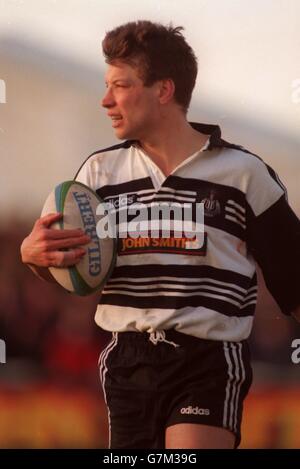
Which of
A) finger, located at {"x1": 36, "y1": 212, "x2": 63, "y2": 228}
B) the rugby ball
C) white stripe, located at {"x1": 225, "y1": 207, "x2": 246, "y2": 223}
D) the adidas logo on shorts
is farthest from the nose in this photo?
the adidas logo on shorts

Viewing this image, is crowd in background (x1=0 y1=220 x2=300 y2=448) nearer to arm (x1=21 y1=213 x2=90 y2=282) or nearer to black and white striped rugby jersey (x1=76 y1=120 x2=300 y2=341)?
black and white striped rugby jersey (x1=76 y1=120 x2=300 y2=341)

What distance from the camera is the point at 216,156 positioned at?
9.60ft

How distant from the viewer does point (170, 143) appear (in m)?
2.98

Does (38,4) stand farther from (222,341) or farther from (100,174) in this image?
(222,341)

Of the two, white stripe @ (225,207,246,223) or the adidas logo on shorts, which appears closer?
the adidas logo on shorts

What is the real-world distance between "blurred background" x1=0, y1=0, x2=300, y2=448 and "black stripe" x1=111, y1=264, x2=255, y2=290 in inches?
28.6

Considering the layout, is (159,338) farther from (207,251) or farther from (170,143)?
(170,143)

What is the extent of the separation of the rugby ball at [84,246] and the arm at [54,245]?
2 cm

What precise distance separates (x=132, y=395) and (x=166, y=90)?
942mm

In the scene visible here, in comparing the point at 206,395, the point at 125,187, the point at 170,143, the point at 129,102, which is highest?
the point at 129,102

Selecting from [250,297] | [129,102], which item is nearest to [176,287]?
[250,297]

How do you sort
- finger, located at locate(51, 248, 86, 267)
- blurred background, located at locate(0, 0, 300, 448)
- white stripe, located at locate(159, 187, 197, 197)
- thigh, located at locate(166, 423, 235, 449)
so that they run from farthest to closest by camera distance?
blurred background, located at locate(0, 0, 300, 448) → white stripe, located at locate(159, 187, 197, 197) → finger, located at locate(51, 248, 86, 267) → thigh, located at locate(166, 423, 235, 449)

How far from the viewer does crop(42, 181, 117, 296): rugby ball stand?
2811 millimetres

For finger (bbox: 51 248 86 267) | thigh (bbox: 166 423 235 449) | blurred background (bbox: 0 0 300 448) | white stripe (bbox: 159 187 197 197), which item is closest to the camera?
thigh (bbox: 166 423 235 449)
